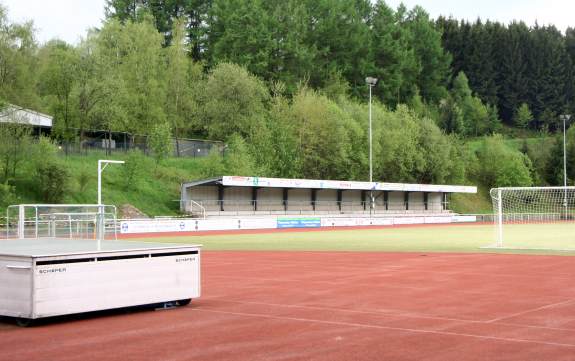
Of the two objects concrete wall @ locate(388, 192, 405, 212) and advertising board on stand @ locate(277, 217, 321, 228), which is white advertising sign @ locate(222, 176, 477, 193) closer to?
concrete wall @ locate(388, 192, 405, 212)

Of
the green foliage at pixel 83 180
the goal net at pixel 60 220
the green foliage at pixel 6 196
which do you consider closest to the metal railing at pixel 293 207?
the green foliage at pixel 83 180

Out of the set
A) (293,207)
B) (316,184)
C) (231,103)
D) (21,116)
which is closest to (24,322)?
(21,116)

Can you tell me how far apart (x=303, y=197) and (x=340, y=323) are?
5734cm

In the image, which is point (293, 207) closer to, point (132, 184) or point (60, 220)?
point (132, 184)

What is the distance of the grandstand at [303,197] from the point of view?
A: 59.1 meters

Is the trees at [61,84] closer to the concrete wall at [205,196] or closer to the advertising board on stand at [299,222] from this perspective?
the concrete wall at [205,196]

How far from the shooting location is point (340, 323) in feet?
37.2

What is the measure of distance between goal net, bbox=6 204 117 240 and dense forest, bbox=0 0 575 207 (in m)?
36.3

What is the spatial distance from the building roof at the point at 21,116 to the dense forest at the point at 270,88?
85 centimetres

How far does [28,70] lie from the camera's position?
60156 mm

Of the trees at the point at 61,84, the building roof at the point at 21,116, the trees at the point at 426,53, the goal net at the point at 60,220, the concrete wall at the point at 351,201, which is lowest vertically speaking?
the goal net at the point at 60,220

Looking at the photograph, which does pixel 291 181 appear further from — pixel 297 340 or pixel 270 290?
pixel 297 340

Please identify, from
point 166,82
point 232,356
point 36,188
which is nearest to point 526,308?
point 232,356

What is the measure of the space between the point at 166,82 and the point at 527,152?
66807 mm
